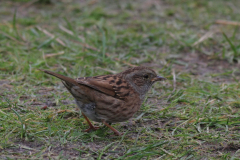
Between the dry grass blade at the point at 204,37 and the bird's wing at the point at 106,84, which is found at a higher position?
the bird's wing at the point at 106,84

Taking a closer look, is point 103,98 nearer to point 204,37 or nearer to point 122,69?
point 122,69

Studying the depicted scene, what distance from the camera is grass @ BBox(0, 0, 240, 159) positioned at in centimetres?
422

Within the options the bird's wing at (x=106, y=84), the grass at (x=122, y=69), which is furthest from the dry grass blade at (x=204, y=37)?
the bird's wing at (x=106, y=84)

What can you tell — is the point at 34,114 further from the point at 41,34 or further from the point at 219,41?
the point at 219,41

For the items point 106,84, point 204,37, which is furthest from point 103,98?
point 204,37

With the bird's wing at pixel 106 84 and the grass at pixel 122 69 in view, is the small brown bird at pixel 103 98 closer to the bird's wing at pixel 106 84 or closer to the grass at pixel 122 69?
the bird's wing at pixel 106 84

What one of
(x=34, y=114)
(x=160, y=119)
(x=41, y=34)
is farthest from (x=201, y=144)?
(x=41, y=34)

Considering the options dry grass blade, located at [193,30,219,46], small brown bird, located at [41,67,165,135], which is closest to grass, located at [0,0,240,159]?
dry grass blade, located at [193,30,219,46]

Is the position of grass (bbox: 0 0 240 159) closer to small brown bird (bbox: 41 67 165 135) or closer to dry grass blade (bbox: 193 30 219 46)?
dry grass blade (bbox: 193 30 219 46)

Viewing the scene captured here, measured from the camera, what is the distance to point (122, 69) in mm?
6898

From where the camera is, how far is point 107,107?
4586 millimetres

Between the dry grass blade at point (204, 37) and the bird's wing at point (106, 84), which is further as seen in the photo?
the dry grass blade at point (204, 37)

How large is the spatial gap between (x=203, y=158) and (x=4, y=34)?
5501 millimetres

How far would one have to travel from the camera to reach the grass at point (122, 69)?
4223 mm
